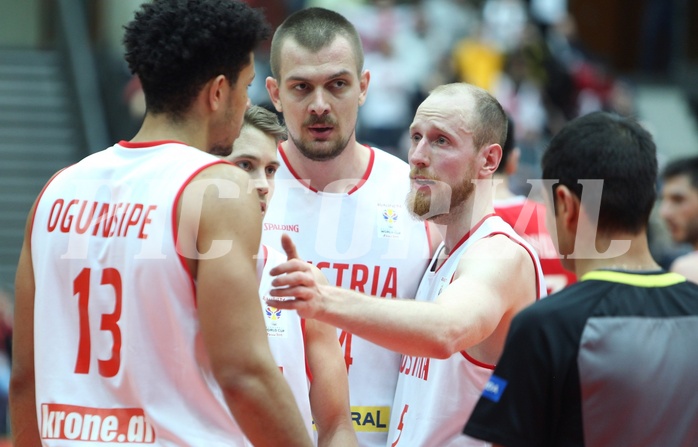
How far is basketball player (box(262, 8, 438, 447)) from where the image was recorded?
523 centimetres

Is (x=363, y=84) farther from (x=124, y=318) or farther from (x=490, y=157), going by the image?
(x=124, y=318)

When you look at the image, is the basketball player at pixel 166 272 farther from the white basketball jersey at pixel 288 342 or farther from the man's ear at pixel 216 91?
the white basketball jersey at pixel 288 342

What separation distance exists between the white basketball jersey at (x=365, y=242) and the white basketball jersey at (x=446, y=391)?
0.38 meters

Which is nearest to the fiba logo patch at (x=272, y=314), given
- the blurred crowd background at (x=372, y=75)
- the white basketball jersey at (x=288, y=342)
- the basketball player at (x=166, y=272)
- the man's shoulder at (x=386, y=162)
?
the white basketball jersey at (x=288, y=342)

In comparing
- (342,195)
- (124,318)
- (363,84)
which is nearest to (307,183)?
(342,195)

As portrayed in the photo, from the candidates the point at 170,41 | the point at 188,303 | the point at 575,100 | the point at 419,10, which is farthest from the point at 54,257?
the point at 575,100

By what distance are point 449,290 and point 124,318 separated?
1335 millimetres

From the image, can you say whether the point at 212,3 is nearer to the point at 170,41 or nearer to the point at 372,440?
the point at 170,41

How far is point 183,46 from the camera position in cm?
363

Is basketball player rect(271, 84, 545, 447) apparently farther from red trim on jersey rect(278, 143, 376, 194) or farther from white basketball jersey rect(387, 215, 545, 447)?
red trim on jersey rect(278, 143, 376, 194)

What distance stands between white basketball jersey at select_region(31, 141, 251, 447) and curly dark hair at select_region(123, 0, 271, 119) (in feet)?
0.65

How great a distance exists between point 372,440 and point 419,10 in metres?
11.6

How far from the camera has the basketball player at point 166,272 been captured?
347cm

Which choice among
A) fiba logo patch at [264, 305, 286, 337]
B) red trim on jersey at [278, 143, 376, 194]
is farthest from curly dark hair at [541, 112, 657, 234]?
red trim on jersey at [278, 143, 376, 194]
